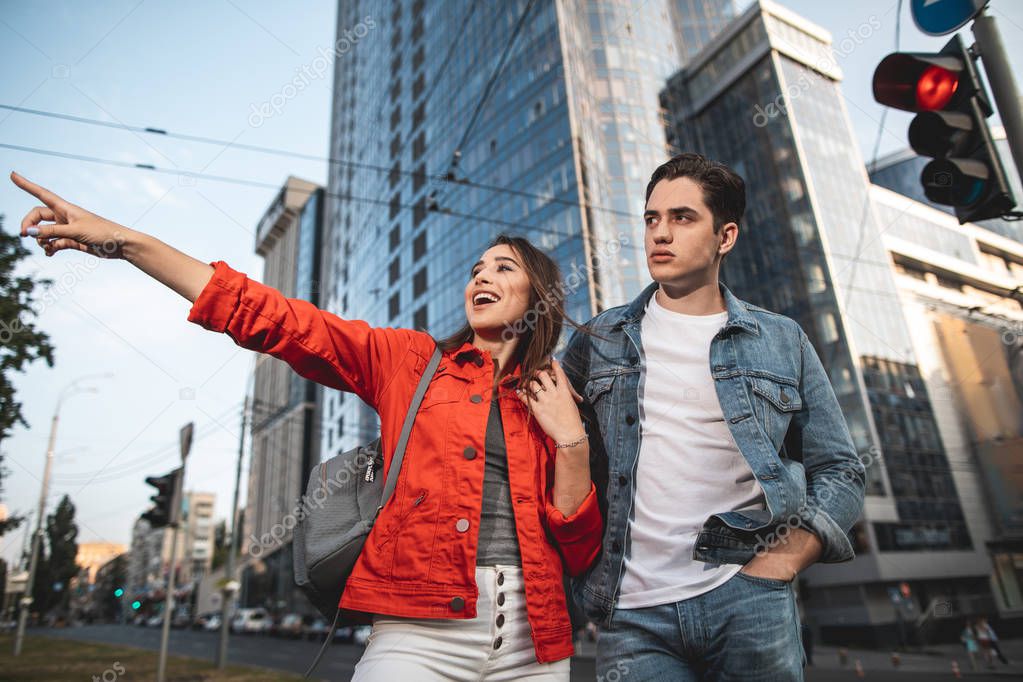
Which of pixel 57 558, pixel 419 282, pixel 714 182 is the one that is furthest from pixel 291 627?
pixel 714 182

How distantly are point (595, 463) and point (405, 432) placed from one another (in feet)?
2.53

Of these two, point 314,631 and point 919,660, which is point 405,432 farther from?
point 314,631

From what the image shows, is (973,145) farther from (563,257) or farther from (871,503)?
(871,503)

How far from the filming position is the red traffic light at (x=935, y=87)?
317 centimetres

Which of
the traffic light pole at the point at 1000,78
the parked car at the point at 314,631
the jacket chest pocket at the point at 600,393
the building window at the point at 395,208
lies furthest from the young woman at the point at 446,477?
the building window at the point at 395,208

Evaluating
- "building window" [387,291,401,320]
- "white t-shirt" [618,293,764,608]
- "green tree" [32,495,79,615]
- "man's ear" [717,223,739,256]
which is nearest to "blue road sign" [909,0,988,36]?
"man's ear" [717,223,739,256]

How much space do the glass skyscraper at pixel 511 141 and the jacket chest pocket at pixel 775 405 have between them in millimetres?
23448

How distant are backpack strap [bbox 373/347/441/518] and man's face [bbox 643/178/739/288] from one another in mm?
870

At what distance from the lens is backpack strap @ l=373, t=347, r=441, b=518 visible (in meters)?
1.93

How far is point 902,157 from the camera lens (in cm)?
4975

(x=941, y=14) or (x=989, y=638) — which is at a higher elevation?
(x=941, y=14)

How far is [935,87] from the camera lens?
3189mm

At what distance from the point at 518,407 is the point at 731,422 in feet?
2.31

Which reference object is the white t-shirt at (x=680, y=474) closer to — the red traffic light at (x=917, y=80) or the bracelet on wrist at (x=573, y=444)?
the bracelet on wrist at (x=573, y=444)
